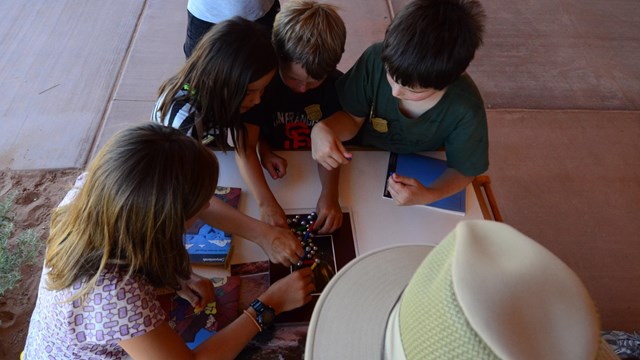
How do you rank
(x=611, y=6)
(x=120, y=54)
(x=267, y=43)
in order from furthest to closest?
(x=611, y=6) → (x=120, y=54) → (x=267, y=43)

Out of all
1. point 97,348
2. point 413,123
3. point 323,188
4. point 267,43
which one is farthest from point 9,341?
point 413,123

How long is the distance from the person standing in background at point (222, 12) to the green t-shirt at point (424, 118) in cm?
46

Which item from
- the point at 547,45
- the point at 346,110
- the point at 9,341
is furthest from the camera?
the point at 547,45

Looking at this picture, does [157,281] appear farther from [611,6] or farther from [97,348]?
[611,6]

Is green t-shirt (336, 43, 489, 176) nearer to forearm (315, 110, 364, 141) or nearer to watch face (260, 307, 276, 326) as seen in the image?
forearm (315, 110, 364, 141)

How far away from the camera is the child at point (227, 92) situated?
1199 mm

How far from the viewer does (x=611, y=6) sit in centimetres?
359

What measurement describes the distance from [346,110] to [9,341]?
59.0 inches

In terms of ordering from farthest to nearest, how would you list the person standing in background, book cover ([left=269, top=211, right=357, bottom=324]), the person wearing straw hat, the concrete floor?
the concrete floor, the person standing in background, book cover ([left=269, top=211, right=357, bottom=324]), the person wearing straw hat

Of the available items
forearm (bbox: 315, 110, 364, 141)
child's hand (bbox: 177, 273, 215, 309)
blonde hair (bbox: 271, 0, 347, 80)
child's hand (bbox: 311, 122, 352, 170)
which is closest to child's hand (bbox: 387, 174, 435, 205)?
child's hand (bbox: 311, 122, 352, 170)

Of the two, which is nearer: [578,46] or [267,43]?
[267,43]

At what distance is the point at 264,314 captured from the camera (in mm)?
1066

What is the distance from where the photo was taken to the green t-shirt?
126 centimetres

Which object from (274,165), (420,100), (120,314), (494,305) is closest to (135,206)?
(120,314)
